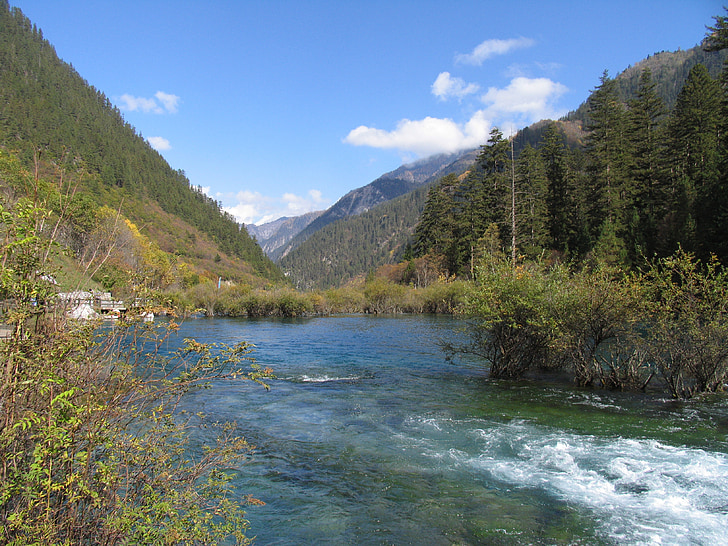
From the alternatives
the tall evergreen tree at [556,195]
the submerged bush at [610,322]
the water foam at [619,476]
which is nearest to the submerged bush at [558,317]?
the submerged bush at [610,322]

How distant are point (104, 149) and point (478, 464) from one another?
157m

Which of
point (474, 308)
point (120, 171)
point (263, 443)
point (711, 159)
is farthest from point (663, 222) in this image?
point (120, 171)

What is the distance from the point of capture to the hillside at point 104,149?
378ft

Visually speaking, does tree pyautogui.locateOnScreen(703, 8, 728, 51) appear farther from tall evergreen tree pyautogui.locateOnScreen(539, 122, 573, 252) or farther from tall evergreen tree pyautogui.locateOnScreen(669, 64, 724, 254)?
tall evergreen tree pyautogui.locateOnScreen(539, 122, 573, 252)

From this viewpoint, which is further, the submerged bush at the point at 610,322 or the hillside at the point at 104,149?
the hillside at the point at 104,149

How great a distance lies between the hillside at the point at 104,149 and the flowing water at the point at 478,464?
94.2 metres

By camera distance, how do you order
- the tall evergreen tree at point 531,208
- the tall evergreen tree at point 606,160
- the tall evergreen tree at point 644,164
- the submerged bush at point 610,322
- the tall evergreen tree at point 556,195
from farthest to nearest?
1. the tall evergreen tree at point 556,195
2. the tall evergreen tree at point 531,208
3. the tall evergreen tree at point 606,160
4. the tall evergreen tree at point 644,164
5. the submerged bush at point 610,322

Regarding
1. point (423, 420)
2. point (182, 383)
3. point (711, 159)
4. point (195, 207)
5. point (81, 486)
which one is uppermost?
point (195, 207)

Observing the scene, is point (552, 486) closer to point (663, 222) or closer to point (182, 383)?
point (182, 383)

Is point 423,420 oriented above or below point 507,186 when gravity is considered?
below

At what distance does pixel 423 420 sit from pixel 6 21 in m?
236

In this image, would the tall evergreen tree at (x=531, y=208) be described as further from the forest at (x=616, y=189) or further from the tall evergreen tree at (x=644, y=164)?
the tall evergreen tree at (x=644, y=164)

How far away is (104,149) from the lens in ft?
446

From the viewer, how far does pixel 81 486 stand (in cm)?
354
